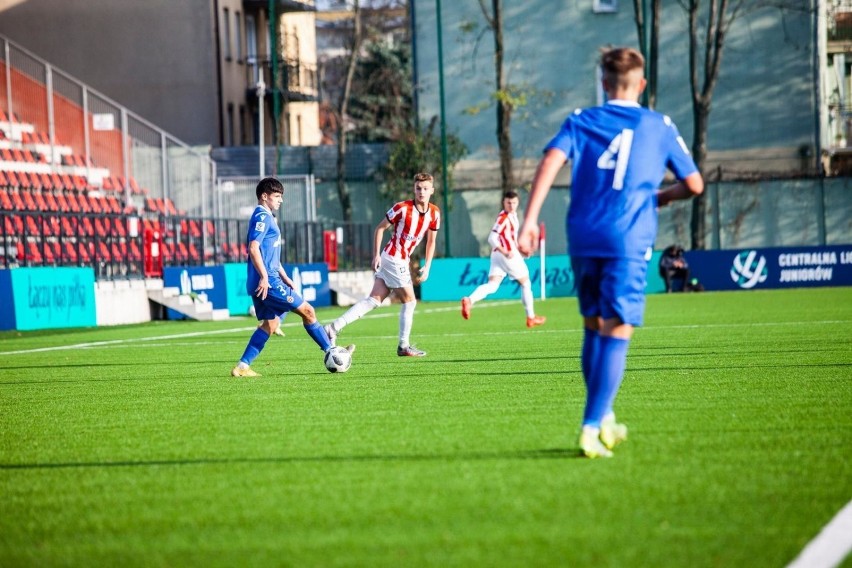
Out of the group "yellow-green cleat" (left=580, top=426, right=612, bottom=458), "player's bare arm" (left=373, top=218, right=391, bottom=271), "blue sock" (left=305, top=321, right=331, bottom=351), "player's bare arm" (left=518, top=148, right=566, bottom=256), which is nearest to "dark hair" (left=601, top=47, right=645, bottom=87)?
"player's bare arm" (left=518, top=148, right=566, bottom=256)

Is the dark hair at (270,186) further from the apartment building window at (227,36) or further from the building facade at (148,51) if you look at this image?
the apartment building window at (227,36)

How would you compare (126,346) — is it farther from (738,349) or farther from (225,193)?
(225,193)

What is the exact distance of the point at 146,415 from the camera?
9.88m

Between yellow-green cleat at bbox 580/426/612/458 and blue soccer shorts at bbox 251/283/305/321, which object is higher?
blue soccer shorts at bbox 251/283/305/321

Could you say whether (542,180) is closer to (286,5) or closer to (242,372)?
(242,372)

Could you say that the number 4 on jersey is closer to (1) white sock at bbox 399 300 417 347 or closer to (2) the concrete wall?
(1) white sock at bbox 399 300 417 347

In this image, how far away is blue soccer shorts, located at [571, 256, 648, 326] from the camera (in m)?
6.90

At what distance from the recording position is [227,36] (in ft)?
175

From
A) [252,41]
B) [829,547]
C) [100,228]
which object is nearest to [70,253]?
[100,228]

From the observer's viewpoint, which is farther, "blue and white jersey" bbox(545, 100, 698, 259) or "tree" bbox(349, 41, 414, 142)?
"tree" bbox(349, 41, 414, 142)

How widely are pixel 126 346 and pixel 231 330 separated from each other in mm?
4174

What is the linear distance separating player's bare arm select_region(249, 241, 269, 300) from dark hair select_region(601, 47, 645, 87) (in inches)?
245

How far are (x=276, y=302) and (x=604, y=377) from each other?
6486 mm

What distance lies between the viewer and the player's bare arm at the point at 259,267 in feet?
41.8
